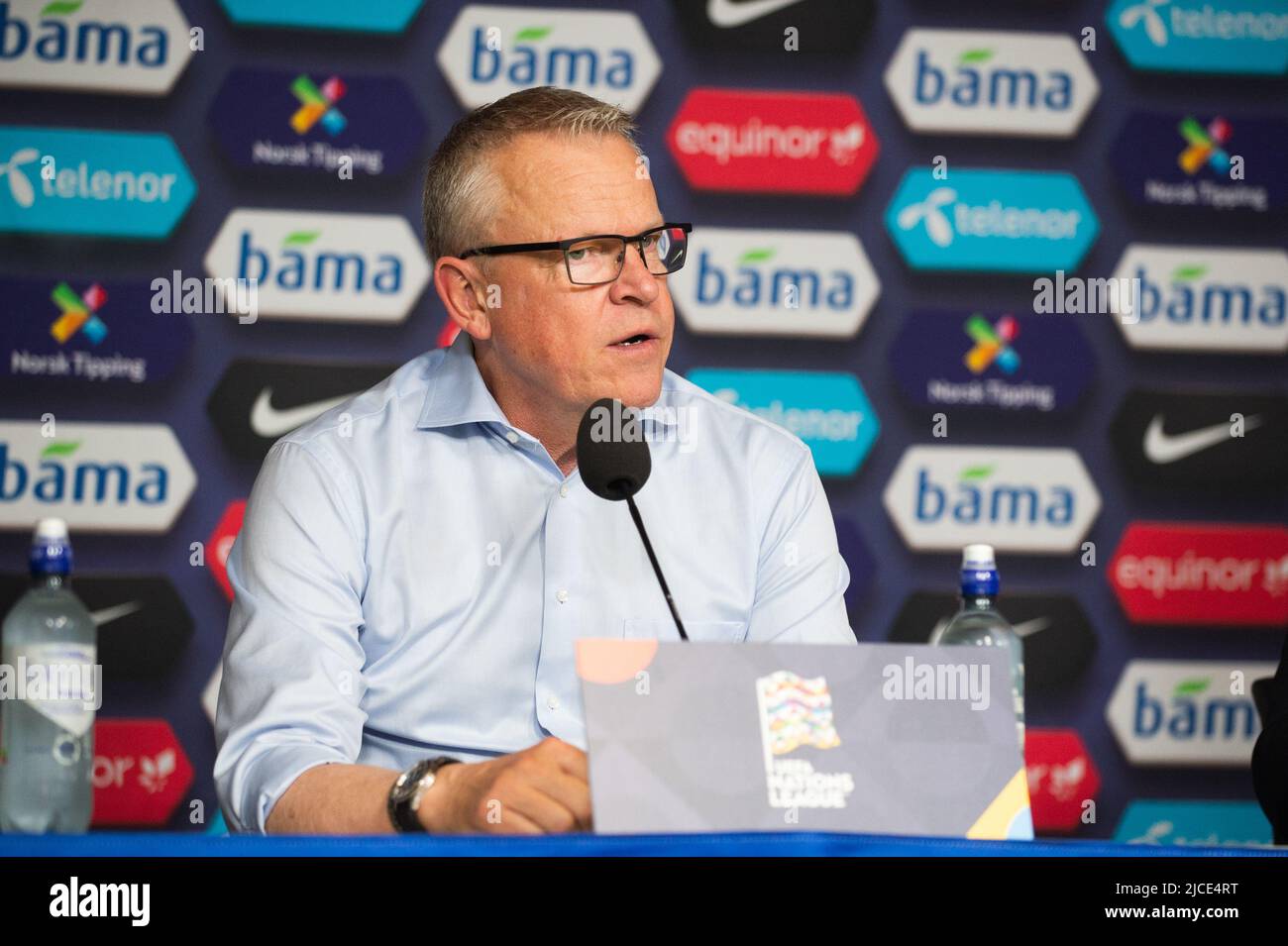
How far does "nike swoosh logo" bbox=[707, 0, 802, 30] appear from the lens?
2.99 meters

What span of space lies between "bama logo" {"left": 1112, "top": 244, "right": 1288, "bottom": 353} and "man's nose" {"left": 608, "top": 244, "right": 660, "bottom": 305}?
1.69 meters

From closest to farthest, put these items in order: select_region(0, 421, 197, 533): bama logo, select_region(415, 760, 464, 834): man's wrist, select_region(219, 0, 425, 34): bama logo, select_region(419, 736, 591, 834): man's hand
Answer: select_region(419, 736, 591, 834): man's hand
select_region(415, 760, 464, 834): man's wrist
select_region(0, 421, 197, 533): bama logo
select_region(219, 0, 425, 34): bama logo

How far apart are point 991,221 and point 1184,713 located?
109 cm

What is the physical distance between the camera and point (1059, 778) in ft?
9.75

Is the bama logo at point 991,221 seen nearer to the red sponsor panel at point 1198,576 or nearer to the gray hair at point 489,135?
the red sponsor panel at point 1198,576

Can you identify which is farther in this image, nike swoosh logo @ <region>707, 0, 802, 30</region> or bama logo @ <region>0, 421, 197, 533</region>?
nike swoosh logo @ <region>707, 0, 802, 30</region>

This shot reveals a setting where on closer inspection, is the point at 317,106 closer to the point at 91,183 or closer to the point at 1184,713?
the point at 91,183

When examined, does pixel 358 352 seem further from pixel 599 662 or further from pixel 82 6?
pixel 599 662

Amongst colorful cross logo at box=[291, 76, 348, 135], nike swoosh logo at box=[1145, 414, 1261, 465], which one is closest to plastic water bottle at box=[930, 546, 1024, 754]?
nike swoosh logo at box=[1145, 414, 1261, 465]

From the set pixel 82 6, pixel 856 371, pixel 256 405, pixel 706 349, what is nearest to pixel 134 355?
pixel 256 405

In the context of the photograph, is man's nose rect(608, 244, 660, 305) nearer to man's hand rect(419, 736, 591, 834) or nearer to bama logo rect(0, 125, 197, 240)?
man's hand rect(419, 736, 591, 834)

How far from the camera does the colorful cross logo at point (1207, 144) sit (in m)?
3.10

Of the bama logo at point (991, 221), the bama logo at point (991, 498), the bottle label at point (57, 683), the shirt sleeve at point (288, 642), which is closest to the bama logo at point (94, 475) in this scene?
the bottle label at point (57, 683)

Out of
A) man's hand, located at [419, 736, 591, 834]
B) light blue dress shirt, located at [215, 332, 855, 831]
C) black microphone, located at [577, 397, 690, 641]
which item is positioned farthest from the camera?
light blue dress shirt, located at [215, 332, 855, 831]
